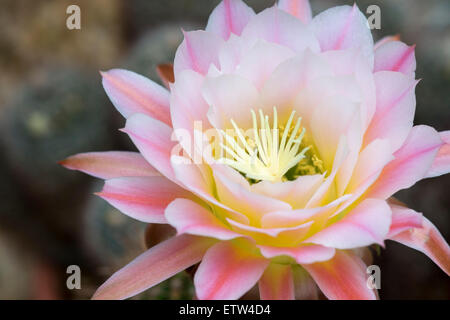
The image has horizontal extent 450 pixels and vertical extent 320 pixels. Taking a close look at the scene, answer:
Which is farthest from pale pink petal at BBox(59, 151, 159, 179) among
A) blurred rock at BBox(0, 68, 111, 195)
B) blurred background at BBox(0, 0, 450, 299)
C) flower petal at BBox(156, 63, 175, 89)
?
blurred rock at BBox(0, 68, 111, 195)

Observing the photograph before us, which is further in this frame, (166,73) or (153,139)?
(166,73)

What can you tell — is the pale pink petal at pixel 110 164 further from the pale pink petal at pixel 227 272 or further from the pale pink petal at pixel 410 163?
the pale pink petal at pixel 410 163

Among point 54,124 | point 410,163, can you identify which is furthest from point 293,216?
point 54,124

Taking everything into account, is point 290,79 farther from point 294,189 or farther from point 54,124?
point 54,124

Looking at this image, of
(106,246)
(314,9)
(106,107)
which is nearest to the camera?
(106,246)

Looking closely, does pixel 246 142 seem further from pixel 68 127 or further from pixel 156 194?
pixel 68 127

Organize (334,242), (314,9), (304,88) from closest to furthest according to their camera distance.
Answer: (334,242), (304,88), (314,9)

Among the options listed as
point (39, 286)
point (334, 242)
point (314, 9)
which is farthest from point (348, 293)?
point (39, 286)
